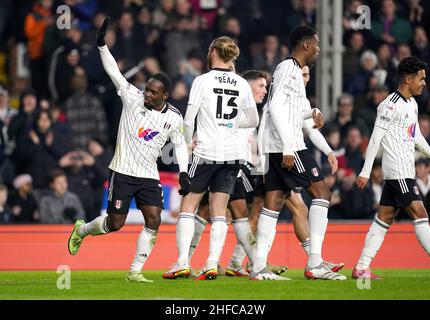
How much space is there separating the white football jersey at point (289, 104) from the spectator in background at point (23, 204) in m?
6.37

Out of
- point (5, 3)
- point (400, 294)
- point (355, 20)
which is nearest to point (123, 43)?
point (5, 3)

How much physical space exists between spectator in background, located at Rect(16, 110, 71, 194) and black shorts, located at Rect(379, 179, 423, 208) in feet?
24.0

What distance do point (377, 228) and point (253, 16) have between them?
934 cm

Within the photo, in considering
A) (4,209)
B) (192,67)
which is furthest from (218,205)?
(192,67)

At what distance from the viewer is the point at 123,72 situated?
1895 centimetres

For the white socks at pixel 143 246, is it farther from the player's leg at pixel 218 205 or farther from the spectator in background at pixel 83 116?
the spectator in background at pixel 83 116

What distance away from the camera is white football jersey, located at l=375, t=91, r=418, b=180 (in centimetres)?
1186

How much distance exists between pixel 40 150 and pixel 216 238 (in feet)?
22.4

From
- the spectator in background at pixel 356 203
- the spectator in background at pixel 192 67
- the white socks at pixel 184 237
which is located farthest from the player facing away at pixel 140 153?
the spectator in background at pixel 192 67

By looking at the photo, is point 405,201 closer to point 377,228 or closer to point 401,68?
point 377,228

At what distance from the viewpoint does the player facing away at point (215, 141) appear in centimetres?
1174

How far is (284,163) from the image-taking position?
1130 centimetres

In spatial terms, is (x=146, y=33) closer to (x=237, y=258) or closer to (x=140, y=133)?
(x=237, y=258)

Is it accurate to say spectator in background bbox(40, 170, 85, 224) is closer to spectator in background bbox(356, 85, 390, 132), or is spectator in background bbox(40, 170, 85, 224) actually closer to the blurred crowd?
the blurred crowd
